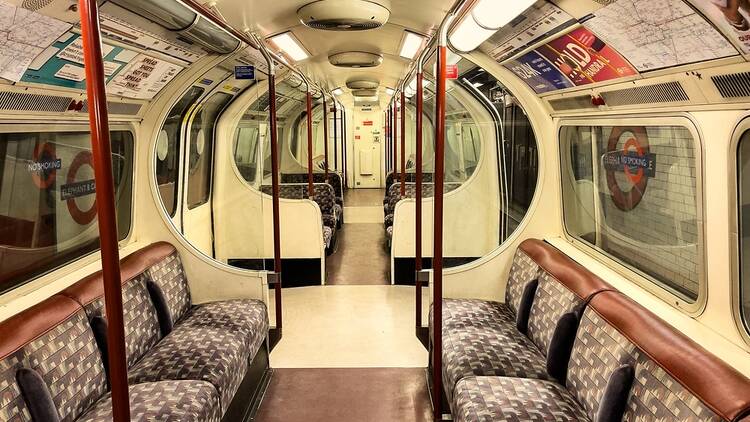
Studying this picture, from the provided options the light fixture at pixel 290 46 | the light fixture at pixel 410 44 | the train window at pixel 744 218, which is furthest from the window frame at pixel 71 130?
the train window at pixel 744 218

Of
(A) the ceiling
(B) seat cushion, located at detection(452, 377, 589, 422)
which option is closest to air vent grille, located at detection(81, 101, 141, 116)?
(A) the ceiling

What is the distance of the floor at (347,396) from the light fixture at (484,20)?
2.50 meters

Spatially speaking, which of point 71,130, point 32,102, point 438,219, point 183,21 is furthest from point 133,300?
point 438,219

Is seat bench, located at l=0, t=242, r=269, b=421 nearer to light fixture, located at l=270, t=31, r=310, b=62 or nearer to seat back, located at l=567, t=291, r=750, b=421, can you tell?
seat back, located at l=567, t=291, r=750, b=421

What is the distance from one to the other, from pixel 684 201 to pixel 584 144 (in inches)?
52.6

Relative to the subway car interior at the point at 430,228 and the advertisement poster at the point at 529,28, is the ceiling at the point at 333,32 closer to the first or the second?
the subway car interior at the point at 430,228

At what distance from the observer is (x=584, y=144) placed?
13.5 ft

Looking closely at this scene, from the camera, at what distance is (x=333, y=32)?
5.45m

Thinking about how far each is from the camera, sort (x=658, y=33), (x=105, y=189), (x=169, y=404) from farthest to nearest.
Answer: (x=169, y=404) < (x=658, y=33) < (x=105, y=189)

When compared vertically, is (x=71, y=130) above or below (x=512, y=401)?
above

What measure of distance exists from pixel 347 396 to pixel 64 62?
9.03 ft

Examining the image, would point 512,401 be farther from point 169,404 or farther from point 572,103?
point 572,103

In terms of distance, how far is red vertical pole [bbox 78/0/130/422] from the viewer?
5.45ft

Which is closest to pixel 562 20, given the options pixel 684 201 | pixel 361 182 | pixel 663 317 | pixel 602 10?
pixel 602 10
